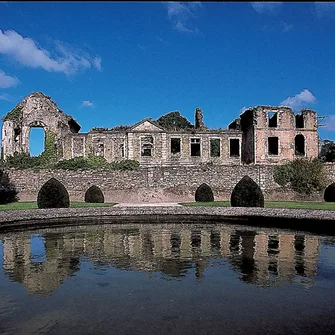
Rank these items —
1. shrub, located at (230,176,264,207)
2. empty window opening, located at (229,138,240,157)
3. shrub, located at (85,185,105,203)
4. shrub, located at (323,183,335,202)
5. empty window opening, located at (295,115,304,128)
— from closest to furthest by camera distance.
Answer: shrub, located at (230,176,264,207) < shrub, located at (85,185,105,203) < shrub, located at (323,183,335,202) < empty window opening, located at (295,115,304,128) < empty window opening, located at (229,138,240,157)

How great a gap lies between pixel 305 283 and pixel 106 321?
3.56 meters

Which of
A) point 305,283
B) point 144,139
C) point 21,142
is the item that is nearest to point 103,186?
point 144,139

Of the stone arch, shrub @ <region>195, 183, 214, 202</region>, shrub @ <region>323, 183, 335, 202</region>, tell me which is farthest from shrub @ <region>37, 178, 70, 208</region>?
the stone arch

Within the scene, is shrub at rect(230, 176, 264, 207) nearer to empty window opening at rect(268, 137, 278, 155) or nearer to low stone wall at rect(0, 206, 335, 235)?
low stone wall at rect(0, 206, 335, 235)

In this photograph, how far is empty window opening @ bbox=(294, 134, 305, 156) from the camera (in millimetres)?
39250

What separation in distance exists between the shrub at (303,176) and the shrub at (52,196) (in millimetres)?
16771

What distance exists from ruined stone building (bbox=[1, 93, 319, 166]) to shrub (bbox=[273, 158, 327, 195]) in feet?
27.7

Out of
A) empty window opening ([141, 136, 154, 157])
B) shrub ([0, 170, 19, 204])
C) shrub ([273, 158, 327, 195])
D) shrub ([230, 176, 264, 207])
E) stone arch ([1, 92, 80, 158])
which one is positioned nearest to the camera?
shrub ([230, 176, 264, 207])

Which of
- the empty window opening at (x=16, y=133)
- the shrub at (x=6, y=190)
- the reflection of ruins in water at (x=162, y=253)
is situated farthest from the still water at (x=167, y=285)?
the empty window opening at (x=16, y=133)

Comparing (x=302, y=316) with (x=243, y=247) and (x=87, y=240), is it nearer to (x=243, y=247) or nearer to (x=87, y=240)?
(x=243, y=247)

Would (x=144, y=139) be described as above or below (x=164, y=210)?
above

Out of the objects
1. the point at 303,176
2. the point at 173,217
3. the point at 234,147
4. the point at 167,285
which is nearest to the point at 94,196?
the point at 173,217

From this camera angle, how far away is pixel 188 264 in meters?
7.96

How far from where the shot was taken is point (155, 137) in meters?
37.2
